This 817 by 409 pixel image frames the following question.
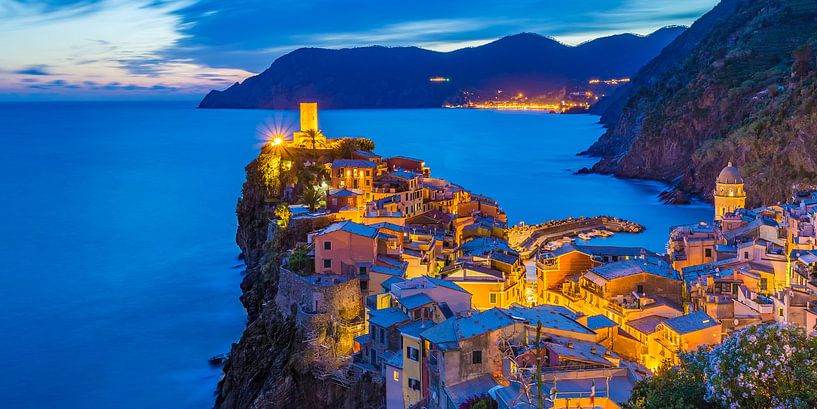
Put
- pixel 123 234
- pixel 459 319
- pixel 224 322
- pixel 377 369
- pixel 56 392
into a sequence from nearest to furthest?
1. pixel 459 319
2. pixel 377 369
3. pixel 56 392
4. pixel 224 322
5. pixel 123 234

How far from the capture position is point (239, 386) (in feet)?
78.2

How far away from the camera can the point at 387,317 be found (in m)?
17.9

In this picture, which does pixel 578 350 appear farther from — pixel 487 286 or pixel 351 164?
pixel 351 164

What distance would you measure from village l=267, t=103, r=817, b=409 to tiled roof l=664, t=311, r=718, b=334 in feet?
0.15

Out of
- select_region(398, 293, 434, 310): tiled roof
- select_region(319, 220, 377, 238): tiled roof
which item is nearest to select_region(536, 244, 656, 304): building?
select_region(319, 220, 377, 238): tiled roof

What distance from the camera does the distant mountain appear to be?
4744 centimetres

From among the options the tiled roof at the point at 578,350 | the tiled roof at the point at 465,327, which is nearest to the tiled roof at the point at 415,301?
the tiled roof at the point at 465,327

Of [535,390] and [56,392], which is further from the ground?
[535,390]

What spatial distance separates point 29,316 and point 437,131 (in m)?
102

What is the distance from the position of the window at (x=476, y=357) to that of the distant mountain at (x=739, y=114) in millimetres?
35011

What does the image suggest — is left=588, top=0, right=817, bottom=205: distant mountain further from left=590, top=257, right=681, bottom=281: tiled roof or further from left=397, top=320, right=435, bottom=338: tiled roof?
left=397, top=320, right=435, bottom=338: tiled roof

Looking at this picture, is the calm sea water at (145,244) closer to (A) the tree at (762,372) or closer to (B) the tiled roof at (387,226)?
(B) the tiled roof at (387,226)

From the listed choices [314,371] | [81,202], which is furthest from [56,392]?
[81,202]

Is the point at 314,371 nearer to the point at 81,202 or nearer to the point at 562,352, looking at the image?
the point at 562,352
